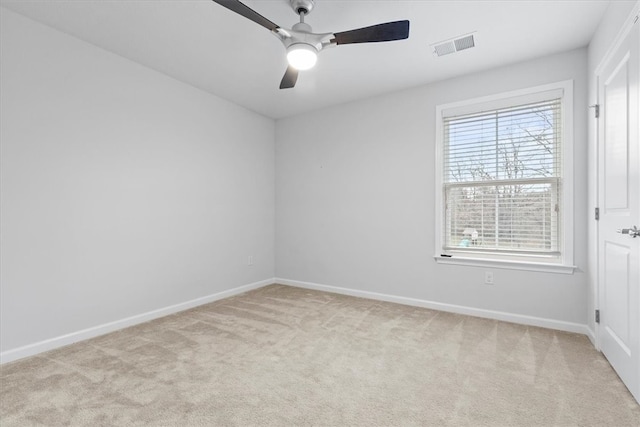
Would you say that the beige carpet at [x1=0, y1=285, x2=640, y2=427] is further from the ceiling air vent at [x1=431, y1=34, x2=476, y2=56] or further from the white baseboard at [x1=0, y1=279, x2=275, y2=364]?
the ceiling air vent at [x1=431, y1=34, x2=476, y2=56]

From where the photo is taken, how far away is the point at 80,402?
1.83m

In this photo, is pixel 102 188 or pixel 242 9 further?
pixel 102 188

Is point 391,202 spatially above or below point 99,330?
above

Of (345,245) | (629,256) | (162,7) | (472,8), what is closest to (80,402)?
(162,7)

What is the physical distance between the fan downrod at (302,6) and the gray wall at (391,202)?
75.4 inches

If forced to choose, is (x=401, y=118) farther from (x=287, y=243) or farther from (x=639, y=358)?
(x=639, y=358)

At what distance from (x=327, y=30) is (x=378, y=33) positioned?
30.7 inches

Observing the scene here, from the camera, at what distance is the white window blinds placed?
307 cm

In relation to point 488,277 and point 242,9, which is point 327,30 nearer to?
point 242,9

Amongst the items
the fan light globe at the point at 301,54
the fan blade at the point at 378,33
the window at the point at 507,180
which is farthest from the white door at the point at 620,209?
the fan light globe at the point at 301,54

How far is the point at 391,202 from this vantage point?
3893 mm

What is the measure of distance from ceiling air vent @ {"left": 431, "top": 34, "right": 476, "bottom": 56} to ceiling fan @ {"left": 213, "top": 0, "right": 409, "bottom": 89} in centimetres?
103

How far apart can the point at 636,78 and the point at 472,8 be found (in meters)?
1.12

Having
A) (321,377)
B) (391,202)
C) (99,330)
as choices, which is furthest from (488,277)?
(99,330)
